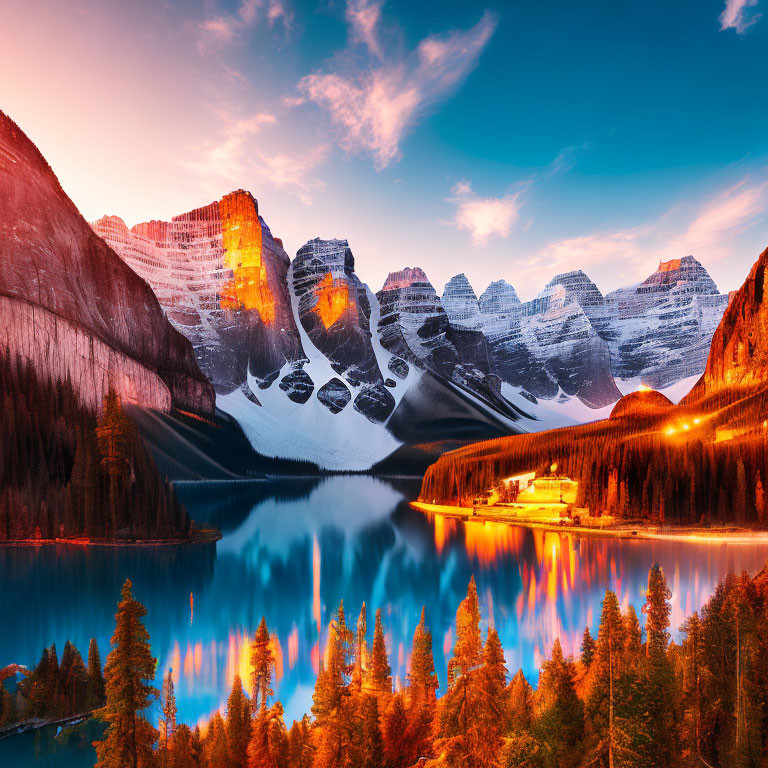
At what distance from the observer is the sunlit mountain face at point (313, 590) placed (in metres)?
19.0

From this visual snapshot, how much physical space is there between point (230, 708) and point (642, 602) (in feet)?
55.7

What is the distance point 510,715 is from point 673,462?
3311 cm

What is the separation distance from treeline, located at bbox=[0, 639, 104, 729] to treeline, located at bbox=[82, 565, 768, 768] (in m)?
3.23

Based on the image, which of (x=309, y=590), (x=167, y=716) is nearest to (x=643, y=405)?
(x=309, y=590)

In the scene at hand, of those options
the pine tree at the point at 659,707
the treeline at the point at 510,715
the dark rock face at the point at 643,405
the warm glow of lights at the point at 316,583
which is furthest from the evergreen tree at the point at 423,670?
the dark rock face at the point at 643,405

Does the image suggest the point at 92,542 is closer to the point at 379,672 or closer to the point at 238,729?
the point at 238,729

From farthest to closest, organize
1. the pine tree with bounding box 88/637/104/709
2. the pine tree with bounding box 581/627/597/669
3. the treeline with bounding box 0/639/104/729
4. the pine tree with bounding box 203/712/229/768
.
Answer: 1. the pine tree with bounding box 88/637/104/709
2. the treeline with bounding box 0/639/104/729
3. the pine tree with bounding box 581/627/597/669
4. the pine tree with bounding box 203/712/229/768

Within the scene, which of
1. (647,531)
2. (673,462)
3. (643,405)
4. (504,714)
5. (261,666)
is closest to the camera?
(504,714)

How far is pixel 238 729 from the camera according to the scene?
41.3ft

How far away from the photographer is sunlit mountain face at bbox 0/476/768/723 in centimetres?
1897

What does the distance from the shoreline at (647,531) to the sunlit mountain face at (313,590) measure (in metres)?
1.58

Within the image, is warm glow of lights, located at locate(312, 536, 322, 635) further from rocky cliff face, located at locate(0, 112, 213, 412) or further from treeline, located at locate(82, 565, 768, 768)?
rocky cliff face, located at locate(0, 112, 213, 412)

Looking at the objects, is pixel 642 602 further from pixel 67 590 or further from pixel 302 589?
pixel 67 590

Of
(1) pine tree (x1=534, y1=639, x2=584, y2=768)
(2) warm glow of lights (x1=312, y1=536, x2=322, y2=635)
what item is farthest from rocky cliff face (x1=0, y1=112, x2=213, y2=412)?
(1) pine tree (x1=534, y1=639, x2=584, y2=768)
